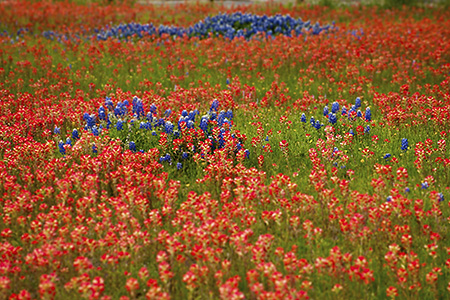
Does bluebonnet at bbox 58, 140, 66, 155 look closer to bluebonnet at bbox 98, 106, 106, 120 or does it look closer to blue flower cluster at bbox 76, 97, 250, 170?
blue flower cluster at bbox 76, 97, 250, 170

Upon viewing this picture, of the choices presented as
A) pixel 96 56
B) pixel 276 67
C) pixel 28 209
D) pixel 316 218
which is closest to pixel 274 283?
pixel 316 218

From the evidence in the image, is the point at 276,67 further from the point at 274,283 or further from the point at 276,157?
the point at 274,283

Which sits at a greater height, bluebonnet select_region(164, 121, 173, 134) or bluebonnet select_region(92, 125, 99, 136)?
bluebonnet select_region(164, 121, 173, 134)

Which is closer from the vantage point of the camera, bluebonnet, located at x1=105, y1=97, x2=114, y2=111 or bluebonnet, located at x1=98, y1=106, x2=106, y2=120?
bluebonnet, located at x1=98, y1=106, x2=106, y2=120

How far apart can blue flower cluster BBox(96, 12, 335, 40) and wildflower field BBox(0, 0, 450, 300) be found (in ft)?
13.0

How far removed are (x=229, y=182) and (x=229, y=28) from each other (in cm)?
1210

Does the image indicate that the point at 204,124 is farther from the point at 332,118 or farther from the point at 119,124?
the point at 332,118

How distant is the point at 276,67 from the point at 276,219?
792 centimetres

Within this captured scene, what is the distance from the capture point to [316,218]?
5.09m

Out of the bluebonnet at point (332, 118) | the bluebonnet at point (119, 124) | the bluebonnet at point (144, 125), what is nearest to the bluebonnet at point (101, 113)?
the bluebonnet at point (119, 124)

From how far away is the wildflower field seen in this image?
13.4ft

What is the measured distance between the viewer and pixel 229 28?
660 inches

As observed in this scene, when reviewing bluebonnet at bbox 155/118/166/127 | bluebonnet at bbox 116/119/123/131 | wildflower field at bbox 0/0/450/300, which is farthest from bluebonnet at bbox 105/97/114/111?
bluebonnet at bbox 155/118/166/127

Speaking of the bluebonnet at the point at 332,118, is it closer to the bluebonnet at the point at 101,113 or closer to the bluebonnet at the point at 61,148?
the bluebonnet at the point at 101,113
